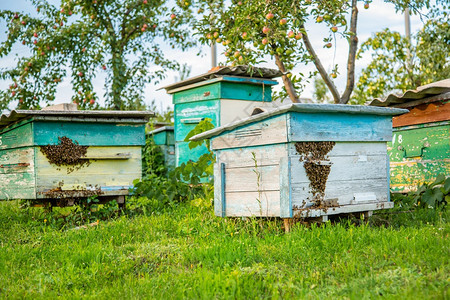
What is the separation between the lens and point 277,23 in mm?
5867

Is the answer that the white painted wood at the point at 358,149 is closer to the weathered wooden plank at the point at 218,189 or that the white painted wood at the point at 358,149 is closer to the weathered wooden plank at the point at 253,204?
the weathered wooden plank at the point at 253,204

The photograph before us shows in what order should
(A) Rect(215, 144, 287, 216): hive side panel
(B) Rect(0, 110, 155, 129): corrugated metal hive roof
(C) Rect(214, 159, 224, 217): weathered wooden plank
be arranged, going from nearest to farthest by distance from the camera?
(A) Rect(215, 144, 287, 216): hive side panel → (C) Rect(214, 159, 224, 217): weathered wooden plank → (B) Rect(0, 110, 155, 129): corrugated metal hive roof

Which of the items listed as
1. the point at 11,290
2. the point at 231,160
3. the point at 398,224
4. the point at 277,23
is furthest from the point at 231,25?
the point at 11,290

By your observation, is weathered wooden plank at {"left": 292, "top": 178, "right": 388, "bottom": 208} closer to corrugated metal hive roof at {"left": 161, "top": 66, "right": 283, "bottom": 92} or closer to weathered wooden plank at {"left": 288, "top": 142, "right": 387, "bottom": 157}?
weathered wooden plank at {"left": 288, "top": 142, "right": 387, "bottom": 157}

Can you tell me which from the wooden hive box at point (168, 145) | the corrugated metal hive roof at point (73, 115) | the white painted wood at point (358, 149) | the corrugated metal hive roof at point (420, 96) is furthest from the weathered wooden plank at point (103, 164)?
the wooden hive box at point (168, 145)

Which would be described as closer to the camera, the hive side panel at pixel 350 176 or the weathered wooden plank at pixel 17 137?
the hive side panel at pixel 350 176

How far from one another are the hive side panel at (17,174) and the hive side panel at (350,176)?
3.10 meters

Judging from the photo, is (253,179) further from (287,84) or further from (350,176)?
(287,84)

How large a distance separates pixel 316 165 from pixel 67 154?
9.76 feet

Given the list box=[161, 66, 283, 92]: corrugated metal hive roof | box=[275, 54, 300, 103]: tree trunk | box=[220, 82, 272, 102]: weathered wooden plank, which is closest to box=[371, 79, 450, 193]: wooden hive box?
box=[275, 54, 300, 103]: tree trunk

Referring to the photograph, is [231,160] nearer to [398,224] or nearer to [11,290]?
[398,224]

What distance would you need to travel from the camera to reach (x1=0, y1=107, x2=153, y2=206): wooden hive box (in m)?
5.23

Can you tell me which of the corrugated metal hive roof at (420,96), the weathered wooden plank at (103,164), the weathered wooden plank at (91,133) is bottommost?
the weathered wooden plank at (103,164)

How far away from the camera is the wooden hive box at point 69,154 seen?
5234mm
